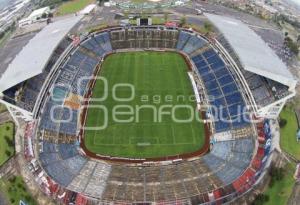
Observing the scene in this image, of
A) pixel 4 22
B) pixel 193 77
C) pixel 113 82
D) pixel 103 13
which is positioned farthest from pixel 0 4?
pixel 193 77

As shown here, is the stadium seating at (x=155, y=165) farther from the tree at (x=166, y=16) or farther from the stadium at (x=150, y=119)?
the tree at (x=166, y=16)

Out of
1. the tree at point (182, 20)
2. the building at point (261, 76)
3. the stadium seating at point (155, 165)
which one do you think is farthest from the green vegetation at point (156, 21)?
the building at point (261, 76)

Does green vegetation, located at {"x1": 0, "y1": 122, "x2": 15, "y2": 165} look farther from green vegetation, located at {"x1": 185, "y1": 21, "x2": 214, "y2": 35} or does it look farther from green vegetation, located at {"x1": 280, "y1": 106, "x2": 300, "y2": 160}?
green vegetation, located at {"x1": 185, "y1": 21, "x2": 214, "y2": 35}

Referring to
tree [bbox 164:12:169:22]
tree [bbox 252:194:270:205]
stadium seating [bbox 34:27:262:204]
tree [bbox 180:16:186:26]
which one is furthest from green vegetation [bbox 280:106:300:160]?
tree [bbox 164:12:169:22]

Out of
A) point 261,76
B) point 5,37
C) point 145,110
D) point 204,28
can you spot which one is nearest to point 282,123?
point 261,76

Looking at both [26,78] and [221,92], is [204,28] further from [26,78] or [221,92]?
[26,78]

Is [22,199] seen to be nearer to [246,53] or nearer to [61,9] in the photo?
[246,53]
